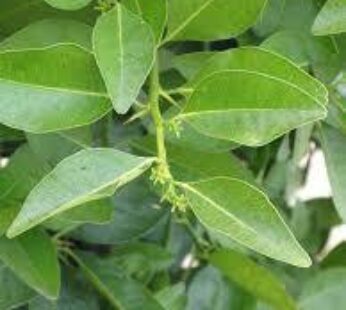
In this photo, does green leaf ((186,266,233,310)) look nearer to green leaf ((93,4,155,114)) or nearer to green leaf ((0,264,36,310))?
green leaf ((0,264,36,310))

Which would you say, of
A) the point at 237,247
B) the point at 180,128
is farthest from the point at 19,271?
the point at 237,247

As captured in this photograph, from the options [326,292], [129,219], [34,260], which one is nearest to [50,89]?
[34,260]

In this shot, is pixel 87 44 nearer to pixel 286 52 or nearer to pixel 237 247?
pixel 286 52

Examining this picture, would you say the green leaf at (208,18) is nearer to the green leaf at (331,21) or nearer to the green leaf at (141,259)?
the green leaf at (331,21)

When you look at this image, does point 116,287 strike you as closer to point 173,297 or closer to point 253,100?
point 173,297

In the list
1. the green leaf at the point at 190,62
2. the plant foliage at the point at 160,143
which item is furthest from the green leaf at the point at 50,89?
the green leaf at the point at 190,62
